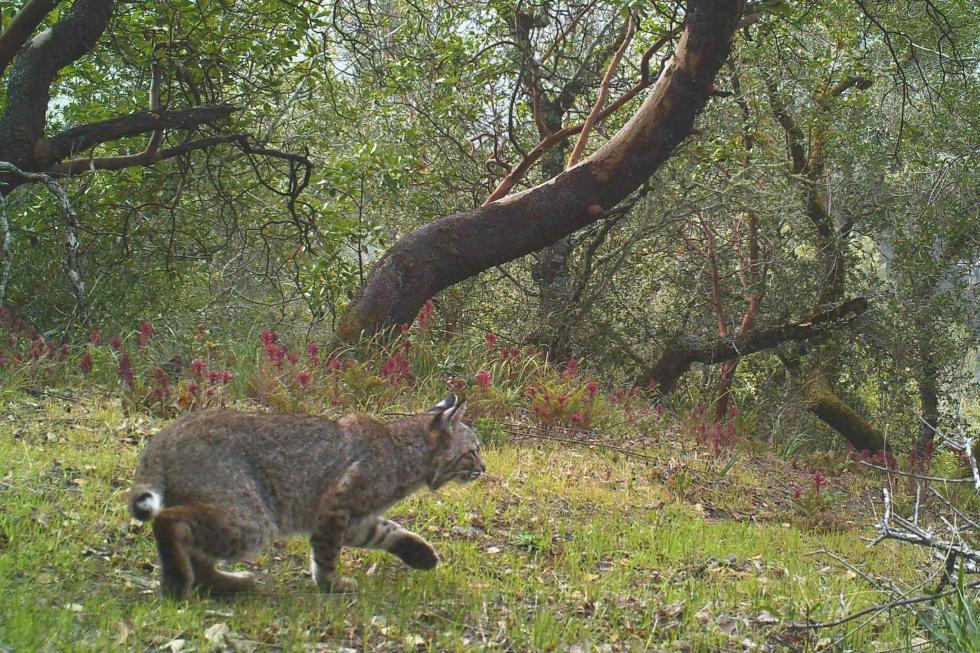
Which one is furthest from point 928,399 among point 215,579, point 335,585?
point 215,579

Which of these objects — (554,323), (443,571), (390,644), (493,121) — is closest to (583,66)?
(493,121)

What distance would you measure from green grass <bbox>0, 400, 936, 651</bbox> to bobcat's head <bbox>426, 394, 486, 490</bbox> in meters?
0.56

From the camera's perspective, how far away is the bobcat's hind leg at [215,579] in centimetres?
467

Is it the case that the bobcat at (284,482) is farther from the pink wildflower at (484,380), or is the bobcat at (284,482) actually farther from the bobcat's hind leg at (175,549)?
the pink wildflower at (484,380)

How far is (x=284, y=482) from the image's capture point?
5148 millimetres

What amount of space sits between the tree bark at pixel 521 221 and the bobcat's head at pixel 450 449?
5.06 meters

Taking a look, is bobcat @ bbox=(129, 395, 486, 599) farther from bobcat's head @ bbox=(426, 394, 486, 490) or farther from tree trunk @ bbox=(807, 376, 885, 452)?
tree trunk @ bbox=(807, 376, 885, 452)

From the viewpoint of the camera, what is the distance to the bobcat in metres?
4.57

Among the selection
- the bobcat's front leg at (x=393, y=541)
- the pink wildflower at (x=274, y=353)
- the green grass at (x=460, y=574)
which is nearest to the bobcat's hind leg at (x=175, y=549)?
the green grass at (x=460, y=574)

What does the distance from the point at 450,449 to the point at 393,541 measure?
2.20ft

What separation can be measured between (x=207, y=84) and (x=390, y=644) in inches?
349

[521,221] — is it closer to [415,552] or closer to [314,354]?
[314,354]

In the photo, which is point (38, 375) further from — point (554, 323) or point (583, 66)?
point (583, 66)

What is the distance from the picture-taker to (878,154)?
1408 cm
